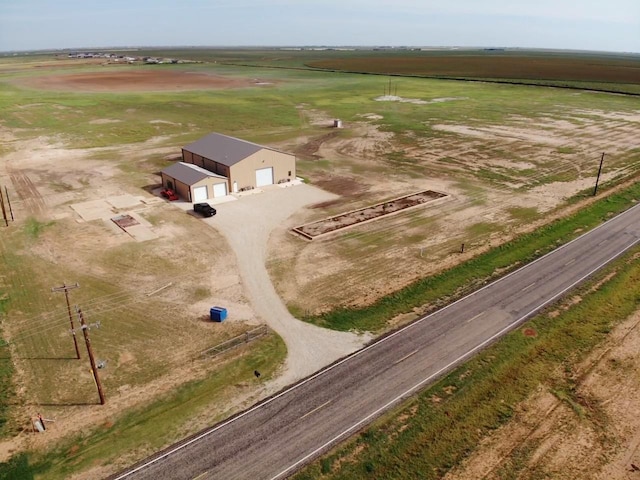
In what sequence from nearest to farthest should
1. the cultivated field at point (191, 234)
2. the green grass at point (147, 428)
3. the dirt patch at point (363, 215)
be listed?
the green grass at point (147, 428) < the cultivated field at point (191, 234) < the dirt patch at point (363, 215)

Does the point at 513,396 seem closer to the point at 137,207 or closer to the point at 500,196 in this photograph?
the point at 500,196

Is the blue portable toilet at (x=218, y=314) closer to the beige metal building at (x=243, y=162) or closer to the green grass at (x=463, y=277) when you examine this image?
the green grass at (x=463, y=277)

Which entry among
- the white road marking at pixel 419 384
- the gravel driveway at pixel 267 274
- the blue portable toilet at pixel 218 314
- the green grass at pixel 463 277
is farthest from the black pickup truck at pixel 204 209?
the white road marking at pixel 419 384

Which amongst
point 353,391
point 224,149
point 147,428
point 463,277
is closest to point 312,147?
point 224,149

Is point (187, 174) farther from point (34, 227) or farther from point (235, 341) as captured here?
point (235, 341)

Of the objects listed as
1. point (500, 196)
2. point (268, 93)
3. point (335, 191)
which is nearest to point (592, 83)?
point (268, 93)

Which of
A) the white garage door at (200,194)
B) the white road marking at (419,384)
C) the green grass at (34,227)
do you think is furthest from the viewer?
the white garage door at (200,194)

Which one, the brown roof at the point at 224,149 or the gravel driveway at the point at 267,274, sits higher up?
the brown roof at the point at 224,149
